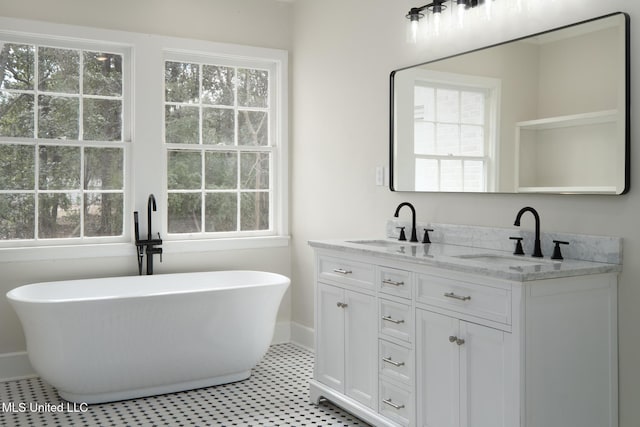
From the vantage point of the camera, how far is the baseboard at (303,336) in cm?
477

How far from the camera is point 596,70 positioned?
264 cm

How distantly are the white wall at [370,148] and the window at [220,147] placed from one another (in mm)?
252

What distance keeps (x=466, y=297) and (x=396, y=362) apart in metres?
0.60

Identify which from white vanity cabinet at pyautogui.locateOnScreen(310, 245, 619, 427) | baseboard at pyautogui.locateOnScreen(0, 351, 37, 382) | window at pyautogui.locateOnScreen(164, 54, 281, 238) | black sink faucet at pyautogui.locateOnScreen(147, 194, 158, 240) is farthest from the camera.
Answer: window at pyautogui.locateOnScreen(164, 54, 281, 238)

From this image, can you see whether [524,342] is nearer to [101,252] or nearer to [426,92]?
[426,92]

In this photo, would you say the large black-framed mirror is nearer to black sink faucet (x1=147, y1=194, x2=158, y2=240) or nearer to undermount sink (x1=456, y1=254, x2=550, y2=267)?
undermount sink (x1=456, y1=254, x2=550, y2=267)

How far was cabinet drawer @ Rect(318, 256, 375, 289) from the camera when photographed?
3.18m

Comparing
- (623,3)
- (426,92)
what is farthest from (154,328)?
(623,3)

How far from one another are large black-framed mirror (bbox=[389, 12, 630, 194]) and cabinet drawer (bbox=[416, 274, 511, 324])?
0.66 m

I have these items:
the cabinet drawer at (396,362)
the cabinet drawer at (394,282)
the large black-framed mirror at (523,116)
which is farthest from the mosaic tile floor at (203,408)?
the large black-framed mirror at (523,116)

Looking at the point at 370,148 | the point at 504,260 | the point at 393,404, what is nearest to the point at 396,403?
the point at 393,404

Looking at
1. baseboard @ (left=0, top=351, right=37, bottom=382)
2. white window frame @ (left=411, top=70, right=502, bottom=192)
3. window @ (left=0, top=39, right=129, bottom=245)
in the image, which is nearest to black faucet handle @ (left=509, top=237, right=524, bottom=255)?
white window frame @ (left=411, top=70, right=502, bottom=192)

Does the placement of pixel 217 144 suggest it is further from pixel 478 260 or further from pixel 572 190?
pixel 572 190

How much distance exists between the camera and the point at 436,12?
3410 millimetres
